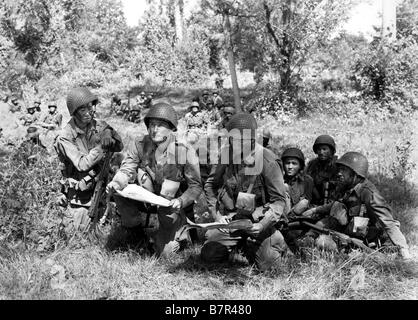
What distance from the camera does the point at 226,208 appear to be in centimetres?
425

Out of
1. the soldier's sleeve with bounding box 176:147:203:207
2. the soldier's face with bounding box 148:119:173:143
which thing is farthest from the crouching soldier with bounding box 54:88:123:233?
the soldier's sleeve with bounding box 176:147:203:207

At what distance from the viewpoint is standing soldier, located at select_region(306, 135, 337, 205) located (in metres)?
5.41

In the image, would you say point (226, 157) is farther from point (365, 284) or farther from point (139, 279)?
point (365, 284)

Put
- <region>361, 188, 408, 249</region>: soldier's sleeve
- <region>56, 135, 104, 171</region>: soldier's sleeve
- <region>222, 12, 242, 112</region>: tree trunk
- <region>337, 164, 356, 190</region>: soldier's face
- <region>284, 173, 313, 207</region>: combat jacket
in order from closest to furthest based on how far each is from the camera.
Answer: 1. <region>361, 188, 408, 249</region>: soldier's sleeve
2. <region>337, 164, 356, 190</region>: soldier's face
3. <region>56, 135, 104, 171</region>: soldier's sleeve
4. <region>284, 173, 313, 207</region>: combat jacket
5. <region>222, 12, 242, 112</region>: tree trunk

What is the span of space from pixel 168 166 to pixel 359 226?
79.4 inches

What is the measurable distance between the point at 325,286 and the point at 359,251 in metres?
0.70

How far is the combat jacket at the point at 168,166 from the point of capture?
4.29 meters

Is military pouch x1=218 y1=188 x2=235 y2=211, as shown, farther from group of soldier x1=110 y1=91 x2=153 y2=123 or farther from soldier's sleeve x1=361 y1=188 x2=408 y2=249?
group of soldier x1=110 y1=91 x2=153 y2=123

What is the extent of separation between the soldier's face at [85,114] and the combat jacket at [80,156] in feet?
0.28

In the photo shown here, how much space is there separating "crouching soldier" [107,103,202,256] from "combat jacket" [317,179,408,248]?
1.57 metres

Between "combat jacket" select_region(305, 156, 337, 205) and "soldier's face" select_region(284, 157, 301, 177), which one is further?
"combat jacket" select_region(305, 156, 337, 205)

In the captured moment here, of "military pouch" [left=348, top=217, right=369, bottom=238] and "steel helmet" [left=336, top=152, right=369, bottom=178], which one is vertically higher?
"steel helmet" [left=336, top=152, right=369, bottom=178]
